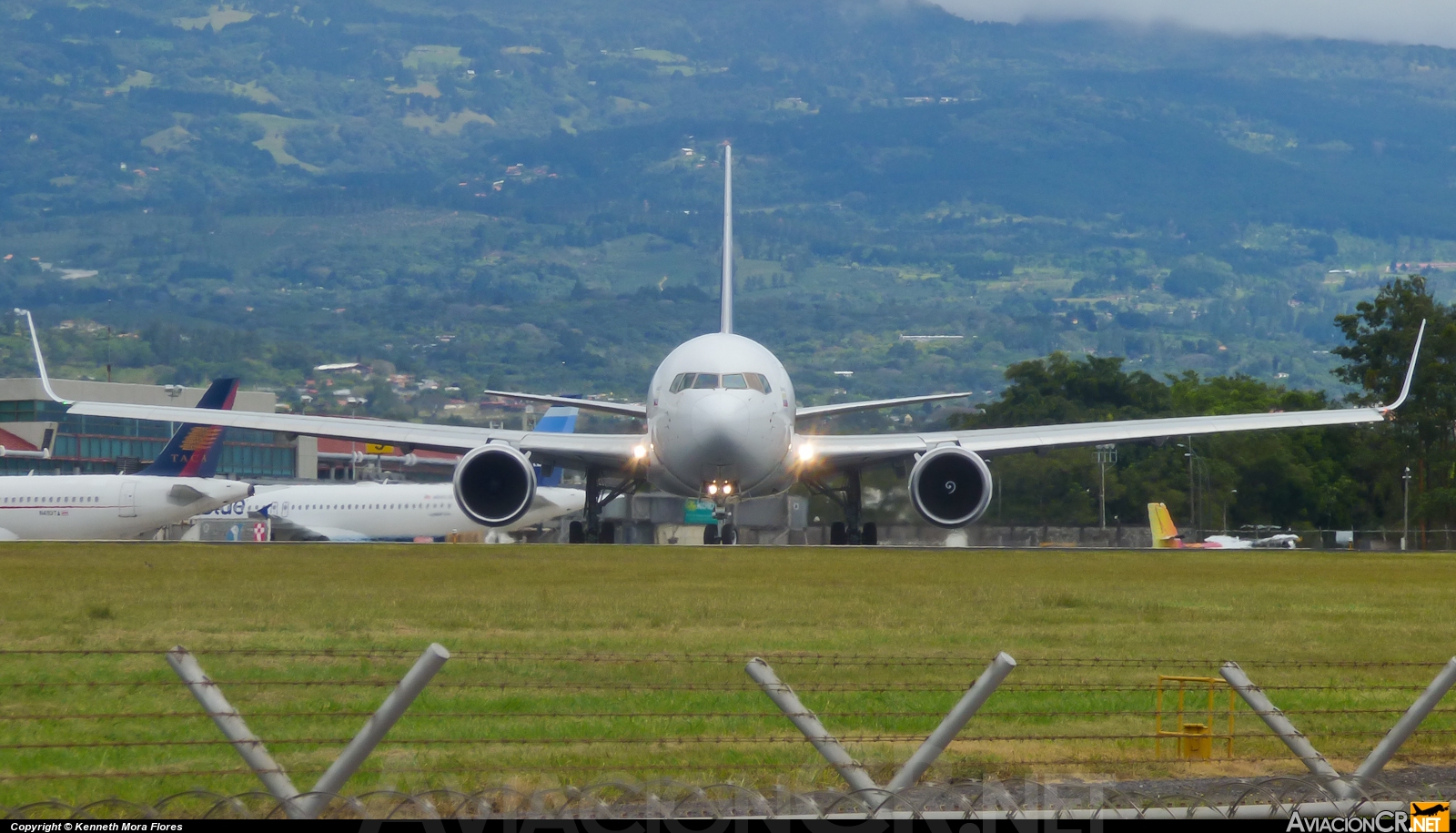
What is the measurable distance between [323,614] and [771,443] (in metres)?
13.1

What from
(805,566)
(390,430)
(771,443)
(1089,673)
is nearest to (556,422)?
(390,430)

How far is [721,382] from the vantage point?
2744 cm

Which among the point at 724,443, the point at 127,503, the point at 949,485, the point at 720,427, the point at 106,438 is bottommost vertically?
the point at 106,438

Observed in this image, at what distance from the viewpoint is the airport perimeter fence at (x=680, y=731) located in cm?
762

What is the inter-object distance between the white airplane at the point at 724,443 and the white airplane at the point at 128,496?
1331 centimetres

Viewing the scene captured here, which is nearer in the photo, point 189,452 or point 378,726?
point 378,726

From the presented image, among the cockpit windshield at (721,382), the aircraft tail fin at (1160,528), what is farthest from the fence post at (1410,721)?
the aircraft tail fin at (1160,528)

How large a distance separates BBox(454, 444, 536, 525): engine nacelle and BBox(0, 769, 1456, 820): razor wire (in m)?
20.4

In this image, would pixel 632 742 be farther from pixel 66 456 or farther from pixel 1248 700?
pixel 66 456

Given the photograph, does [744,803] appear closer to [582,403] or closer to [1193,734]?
[1193,734]

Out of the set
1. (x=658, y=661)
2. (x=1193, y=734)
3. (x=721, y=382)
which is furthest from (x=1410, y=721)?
(x=721, y=382)

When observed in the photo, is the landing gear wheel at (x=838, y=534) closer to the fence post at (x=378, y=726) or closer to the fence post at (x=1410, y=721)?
the fence post at (x=1410, y=721)

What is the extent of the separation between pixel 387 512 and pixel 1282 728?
5143cm

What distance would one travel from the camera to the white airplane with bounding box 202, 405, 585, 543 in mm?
55969
